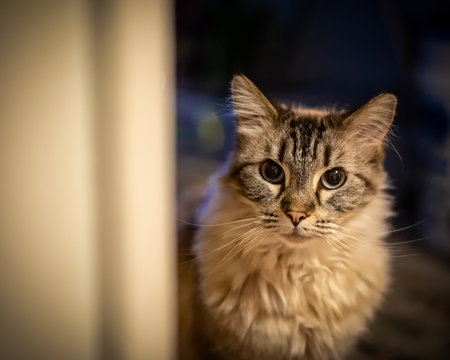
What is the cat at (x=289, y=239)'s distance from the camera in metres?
0.77

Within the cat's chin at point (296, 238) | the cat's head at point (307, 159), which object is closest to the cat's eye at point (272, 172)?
the cat's head at point (307, 159)

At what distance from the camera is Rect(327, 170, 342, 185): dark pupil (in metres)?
0.78

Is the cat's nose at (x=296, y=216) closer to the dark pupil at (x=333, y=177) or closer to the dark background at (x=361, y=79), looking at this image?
the dark pupil at (x=333, y=177)

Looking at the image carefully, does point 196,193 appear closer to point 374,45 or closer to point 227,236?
point 227,236

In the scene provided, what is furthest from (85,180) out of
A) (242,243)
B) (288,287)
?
(288,287)

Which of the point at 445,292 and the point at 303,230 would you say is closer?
the point at 303,230

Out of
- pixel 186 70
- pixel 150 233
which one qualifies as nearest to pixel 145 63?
pixel 186 70

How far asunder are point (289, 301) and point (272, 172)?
0.85ft

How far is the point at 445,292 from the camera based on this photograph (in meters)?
0.87

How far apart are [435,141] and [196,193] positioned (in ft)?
1.65

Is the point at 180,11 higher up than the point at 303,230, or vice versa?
the point at 180,11

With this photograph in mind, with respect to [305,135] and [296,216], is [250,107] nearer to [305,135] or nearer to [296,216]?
[305,135]

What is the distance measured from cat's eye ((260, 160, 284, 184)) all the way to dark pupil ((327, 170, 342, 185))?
9 centimetres

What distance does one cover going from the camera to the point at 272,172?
808 millimetres
